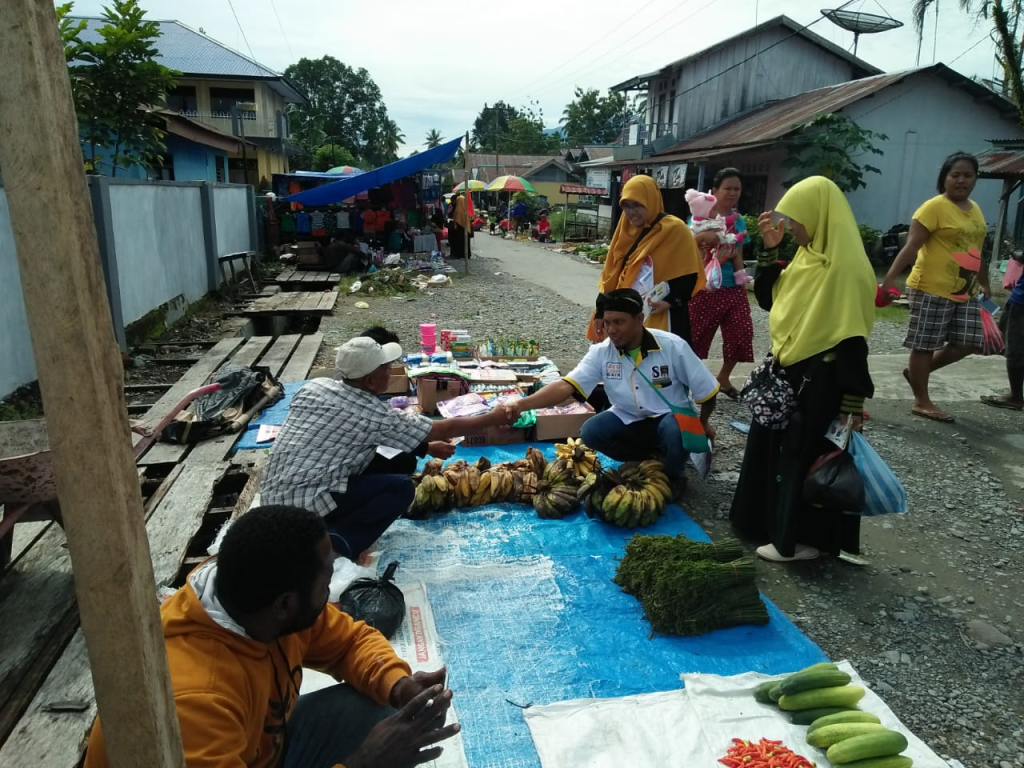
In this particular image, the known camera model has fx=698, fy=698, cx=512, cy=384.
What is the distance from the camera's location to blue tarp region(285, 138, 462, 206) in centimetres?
1466

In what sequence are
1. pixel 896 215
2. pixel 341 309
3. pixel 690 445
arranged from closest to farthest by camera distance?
pixel 690 445 < pixel 341 309 < pixel 896 215

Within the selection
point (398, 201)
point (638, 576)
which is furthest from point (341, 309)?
point (638, 576)

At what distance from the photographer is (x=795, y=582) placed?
359cm

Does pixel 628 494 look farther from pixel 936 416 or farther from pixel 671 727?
pixel 936 416

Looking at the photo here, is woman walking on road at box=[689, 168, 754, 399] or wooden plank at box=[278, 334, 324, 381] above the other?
woman walking on road at box=[689, 168, 754, 399]

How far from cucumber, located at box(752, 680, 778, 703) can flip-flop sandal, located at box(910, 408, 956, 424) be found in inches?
174

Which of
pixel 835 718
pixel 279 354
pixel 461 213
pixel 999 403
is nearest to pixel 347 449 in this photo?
pixel 835 718

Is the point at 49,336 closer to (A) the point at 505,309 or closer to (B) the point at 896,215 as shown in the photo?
(A) the point at 505,309

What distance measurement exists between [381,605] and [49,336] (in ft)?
7.13

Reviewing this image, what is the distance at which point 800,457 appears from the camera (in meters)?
3.54

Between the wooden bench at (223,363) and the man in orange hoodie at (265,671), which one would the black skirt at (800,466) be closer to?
the man in orange hoodie at (265,671)

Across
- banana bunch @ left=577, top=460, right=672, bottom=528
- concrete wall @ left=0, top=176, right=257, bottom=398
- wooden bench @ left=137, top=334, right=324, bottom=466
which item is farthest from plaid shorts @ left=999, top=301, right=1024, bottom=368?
concrete wall @ left=0, top=176, right=257, bottom=398

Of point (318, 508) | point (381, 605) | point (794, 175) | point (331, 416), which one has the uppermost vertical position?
point (794, 175)

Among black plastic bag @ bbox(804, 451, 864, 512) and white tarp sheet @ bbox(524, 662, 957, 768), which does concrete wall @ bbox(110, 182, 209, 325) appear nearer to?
white tarp sheet @ bbox(524, 662, 957, 768)
